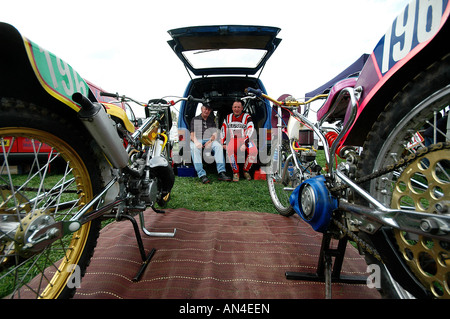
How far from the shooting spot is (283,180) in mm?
1956

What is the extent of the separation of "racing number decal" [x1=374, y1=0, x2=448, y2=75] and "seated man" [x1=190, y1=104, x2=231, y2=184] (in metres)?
2.78

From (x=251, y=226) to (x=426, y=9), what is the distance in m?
1.72

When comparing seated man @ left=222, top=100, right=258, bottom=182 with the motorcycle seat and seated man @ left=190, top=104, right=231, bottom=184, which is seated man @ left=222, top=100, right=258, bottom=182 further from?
the motorcycle seat

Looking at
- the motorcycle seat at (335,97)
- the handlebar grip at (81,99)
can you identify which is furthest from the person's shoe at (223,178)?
the handlebar grip at (81,99)

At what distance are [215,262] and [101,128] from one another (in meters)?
1.07

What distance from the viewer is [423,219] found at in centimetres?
57

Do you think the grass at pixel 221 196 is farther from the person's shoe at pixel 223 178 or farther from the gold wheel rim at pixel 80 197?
the gold wheel rim at pixel 80 197

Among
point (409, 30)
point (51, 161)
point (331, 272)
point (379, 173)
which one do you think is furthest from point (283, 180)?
point (51, 161)

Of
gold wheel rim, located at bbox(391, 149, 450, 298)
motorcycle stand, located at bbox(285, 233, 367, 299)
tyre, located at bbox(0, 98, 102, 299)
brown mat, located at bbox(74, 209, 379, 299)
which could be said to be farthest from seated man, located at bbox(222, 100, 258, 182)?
gold wheel rim, located at bbox(391, 149, 450, 298)

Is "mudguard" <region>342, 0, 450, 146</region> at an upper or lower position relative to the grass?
upper

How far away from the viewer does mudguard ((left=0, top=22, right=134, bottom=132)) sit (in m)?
0.66

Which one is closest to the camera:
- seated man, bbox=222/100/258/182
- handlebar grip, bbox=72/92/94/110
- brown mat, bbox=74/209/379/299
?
handlebar grip, bbox=72/92/94/110
